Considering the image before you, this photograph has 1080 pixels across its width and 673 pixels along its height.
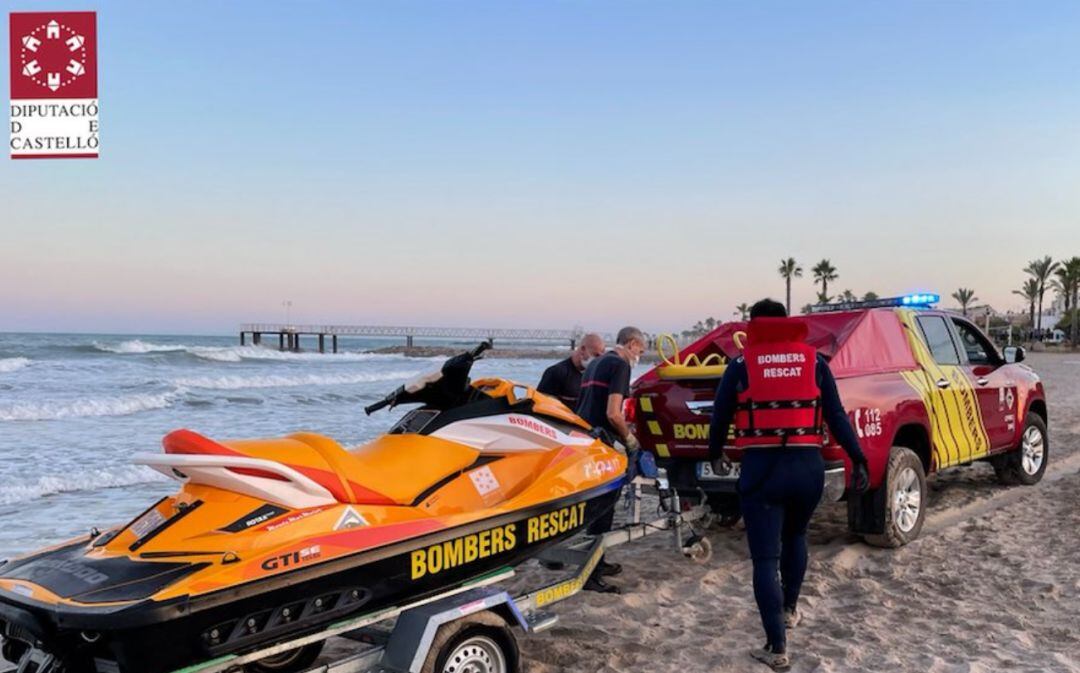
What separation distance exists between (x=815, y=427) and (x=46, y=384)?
2483 centimetres

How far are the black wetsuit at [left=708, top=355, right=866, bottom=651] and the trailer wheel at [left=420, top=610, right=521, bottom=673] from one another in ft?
4.53

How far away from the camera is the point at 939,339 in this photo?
23.3 ft

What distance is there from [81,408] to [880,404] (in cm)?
1584

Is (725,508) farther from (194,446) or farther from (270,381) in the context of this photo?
(270,381)

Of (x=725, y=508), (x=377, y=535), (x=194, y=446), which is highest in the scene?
(x=194, y=446)

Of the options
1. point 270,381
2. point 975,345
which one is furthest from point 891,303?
point 270,381

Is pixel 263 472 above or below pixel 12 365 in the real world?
above

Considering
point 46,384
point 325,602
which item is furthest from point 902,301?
point 46,384

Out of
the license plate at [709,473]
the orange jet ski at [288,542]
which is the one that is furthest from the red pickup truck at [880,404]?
the orange jet ski at [288,542]

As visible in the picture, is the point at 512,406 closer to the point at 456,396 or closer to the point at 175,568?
the point at 456,396

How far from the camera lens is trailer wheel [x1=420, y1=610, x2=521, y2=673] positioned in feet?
10.8

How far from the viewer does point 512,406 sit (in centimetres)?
405

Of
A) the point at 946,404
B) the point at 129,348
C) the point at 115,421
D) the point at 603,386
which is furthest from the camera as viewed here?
the point at 129,348

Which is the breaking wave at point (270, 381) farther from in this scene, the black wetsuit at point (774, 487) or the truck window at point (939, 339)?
the black wetsuit at point (774, 487)
